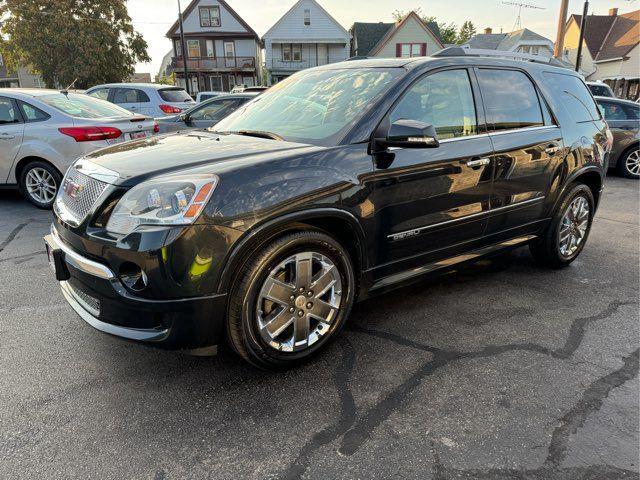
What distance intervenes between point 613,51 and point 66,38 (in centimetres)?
4364

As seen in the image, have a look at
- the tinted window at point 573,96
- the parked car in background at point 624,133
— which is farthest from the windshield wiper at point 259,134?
the parked car in background at point 624,133

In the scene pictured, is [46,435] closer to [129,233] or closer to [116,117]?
[129,233]

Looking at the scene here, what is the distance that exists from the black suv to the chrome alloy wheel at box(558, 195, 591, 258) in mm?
429

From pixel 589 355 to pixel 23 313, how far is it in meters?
3.97

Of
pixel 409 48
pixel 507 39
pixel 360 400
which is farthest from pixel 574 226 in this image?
pixel 507 39

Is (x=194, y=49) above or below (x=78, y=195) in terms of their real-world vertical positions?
above

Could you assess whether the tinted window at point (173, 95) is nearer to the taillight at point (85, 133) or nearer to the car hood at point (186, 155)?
the taillight at point (85, 133)

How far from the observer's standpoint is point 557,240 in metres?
4.33

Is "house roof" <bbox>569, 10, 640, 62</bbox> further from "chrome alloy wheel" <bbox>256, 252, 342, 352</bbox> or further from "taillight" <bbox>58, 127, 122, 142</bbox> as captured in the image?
"chrome alloy wheel" <bbox>256, 252, 342, 352</bbox>

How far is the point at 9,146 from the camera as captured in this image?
21.0 ft

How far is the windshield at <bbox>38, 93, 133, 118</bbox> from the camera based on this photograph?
6430 mm

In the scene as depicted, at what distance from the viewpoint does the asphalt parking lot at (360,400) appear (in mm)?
2090

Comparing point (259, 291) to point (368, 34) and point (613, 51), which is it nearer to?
point (368, 34)

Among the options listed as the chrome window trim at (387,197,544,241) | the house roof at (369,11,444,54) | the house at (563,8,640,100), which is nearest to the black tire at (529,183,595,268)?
the chrome window trim at (387,197,544,241)
